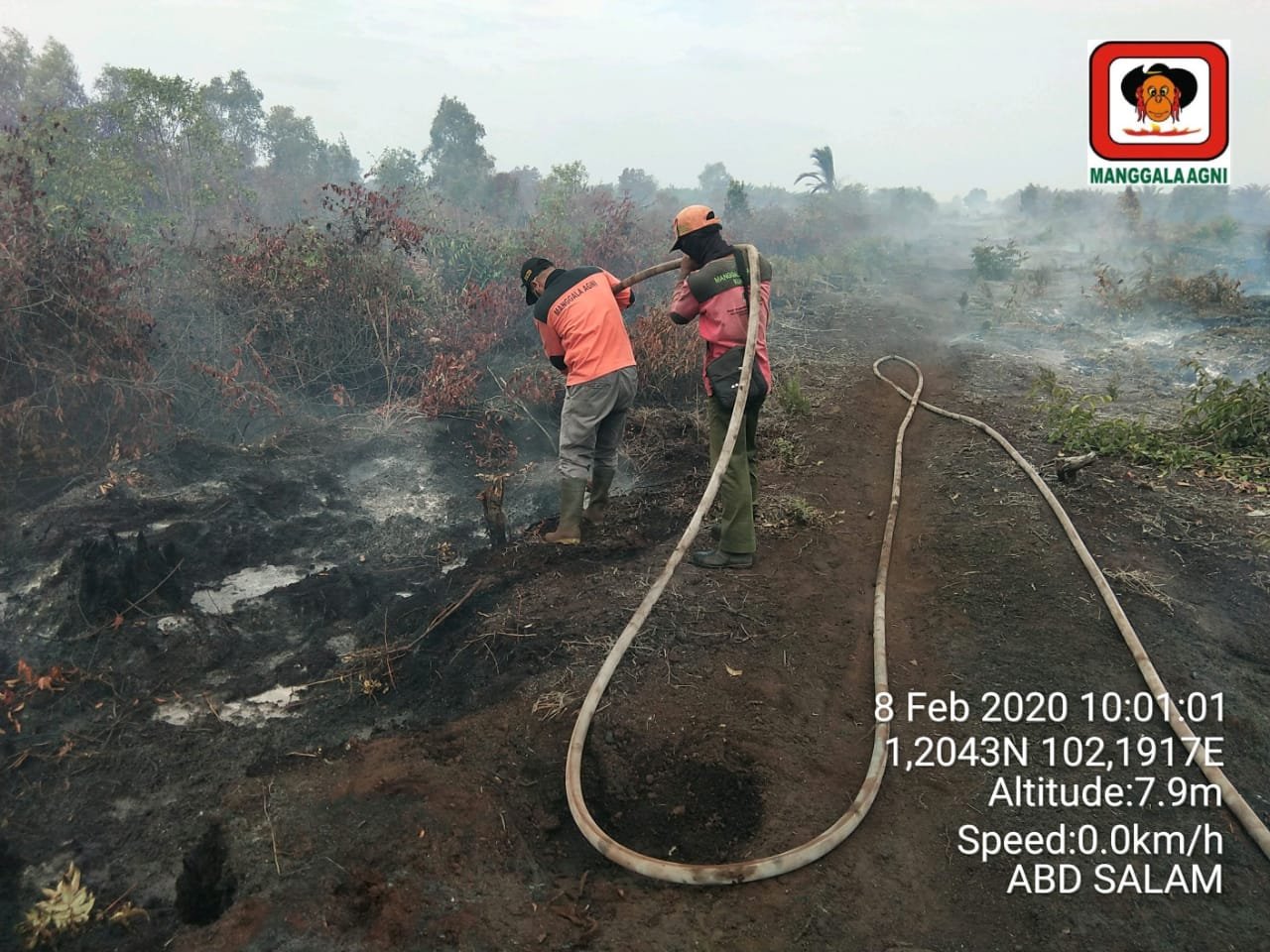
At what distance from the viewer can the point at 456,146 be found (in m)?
24.0

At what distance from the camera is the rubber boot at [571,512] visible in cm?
468

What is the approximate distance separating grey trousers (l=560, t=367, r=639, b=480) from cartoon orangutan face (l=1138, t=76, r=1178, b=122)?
29.4 ft

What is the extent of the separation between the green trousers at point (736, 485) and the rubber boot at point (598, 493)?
0.81 meters

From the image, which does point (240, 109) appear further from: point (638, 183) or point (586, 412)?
point (586, 412)

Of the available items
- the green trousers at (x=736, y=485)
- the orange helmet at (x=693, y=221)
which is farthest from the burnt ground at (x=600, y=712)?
the orange helmet at (x=693, y=221)

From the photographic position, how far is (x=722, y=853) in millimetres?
2533

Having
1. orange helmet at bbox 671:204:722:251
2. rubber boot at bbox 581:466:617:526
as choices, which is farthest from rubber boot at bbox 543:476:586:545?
orange helmet at bbox 671:204:722:251

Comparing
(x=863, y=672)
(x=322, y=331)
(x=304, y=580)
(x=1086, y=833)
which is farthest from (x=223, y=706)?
(x=322, y=331)

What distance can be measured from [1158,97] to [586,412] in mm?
9783

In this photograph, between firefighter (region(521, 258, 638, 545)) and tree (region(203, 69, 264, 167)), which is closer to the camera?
firefighter (region(521, 258, 638, 545))

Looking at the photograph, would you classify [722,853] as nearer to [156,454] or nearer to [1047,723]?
[1047,723]

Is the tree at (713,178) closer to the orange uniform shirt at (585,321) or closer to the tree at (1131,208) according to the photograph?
the tree at (1131,208)

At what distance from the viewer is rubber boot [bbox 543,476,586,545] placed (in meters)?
4.68

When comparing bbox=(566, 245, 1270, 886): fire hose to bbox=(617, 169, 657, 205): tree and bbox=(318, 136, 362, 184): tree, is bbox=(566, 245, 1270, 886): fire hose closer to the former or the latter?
bbox=(318, 136, 362, 184): tree
